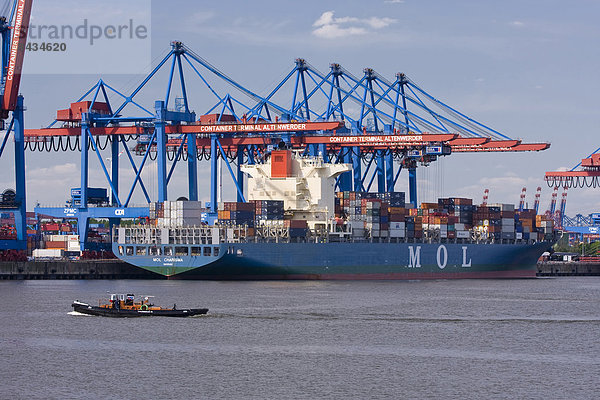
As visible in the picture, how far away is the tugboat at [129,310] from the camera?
5453cm

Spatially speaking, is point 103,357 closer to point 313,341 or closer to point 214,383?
point 214,383

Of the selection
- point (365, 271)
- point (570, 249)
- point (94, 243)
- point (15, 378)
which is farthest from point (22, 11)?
point (570, 249)

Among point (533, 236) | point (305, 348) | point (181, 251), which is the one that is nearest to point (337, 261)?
point (181, 251)

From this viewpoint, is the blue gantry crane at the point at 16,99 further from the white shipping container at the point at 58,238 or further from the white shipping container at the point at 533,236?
the white shipping container at the point at 533,236

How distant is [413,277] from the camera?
9362cm

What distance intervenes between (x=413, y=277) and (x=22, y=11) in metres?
41.4

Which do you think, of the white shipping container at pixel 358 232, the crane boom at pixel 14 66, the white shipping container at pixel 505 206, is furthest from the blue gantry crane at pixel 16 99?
the white shipping container at pixel 505 206

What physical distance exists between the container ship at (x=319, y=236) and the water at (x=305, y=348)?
12.8 metres

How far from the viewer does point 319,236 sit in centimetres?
8794

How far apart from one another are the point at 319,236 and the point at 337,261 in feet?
8.86

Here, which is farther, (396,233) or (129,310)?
(396,233)

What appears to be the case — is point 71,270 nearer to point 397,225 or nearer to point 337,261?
point 337,261

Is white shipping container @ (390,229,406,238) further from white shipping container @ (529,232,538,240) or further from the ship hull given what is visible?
white shipping container @ (529,232,538,240)

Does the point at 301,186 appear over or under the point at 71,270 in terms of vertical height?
over
